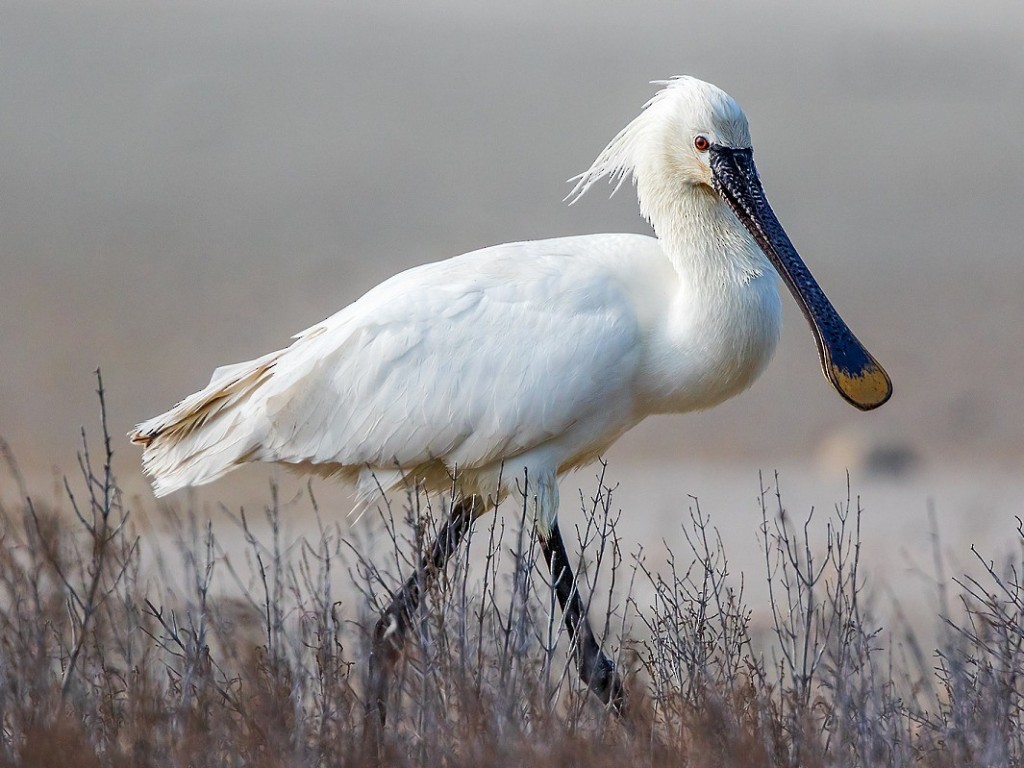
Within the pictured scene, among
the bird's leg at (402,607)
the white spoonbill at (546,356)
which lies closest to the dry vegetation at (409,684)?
the bird's leg at (402,607)

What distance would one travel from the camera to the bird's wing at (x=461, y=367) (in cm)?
653

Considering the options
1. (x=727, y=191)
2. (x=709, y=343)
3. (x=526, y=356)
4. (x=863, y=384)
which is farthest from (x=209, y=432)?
(x=863, y=384)

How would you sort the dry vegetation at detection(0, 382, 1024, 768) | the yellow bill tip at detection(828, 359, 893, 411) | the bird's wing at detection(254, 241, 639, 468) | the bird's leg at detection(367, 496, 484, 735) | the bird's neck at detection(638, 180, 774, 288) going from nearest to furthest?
1. the dry vegetation at detection(0, 382, 1024, 768)
2. the bird's leg at detection(367, 496, 484, 735)
3. the bird's wing at detection(254, 241, 639, 468)
4. the bird's neck at detection(638, 180, 774, 288)
5. the yellow bill tip at detection(828, 359, 893, 411)

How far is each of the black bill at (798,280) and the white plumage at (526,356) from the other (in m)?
0.07

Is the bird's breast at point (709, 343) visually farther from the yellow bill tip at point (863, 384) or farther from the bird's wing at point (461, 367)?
the yellow bill tip at point (863, 384)

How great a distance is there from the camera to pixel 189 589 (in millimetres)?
5047

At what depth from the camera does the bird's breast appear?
258 inches

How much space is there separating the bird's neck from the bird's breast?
0.20 ft

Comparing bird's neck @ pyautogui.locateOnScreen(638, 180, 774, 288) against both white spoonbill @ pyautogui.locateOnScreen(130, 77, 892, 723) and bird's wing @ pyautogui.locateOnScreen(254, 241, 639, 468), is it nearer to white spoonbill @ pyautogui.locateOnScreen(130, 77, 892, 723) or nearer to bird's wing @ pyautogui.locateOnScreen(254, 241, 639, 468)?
white spoonbill @ pyautogui.locateOnScreen(130, 77, 892, 723)

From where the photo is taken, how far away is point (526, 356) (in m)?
6.60

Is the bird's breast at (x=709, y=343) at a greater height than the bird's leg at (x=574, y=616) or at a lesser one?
greater

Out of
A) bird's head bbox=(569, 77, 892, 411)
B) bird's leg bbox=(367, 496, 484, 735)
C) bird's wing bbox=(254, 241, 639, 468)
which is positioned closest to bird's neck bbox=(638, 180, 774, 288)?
bird's head bbox=(569, 77, 892, 411)

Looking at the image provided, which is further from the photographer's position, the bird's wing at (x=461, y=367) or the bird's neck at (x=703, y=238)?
the bird's neck at (x=703, y=238)

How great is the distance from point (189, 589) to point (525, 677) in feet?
3.92
